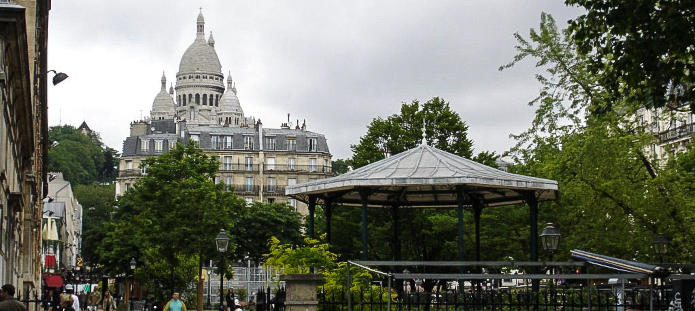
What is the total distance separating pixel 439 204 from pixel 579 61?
→ 25.6 feet

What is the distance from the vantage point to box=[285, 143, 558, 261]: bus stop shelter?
33.9 metres

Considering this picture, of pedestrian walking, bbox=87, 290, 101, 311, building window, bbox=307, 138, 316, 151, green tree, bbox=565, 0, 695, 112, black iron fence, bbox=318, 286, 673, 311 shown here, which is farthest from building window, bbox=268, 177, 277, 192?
green tree, bbox=565, 0, 695, 112

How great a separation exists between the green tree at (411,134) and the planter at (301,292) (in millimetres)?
40836

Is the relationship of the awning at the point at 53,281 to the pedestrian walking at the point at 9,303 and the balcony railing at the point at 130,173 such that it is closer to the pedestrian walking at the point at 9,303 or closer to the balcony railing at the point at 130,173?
the pedestrian walking at the point at 9,303

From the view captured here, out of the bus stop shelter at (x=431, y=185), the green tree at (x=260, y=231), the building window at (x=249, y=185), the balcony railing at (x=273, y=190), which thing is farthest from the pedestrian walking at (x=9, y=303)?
the building window at (x=249, y=185)

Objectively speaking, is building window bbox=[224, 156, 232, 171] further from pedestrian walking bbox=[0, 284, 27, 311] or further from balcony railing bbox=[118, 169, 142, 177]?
pedestrian walking bbox=[0, 284, 27, 311]

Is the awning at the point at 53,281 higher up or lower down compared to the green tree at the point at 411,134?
lower down

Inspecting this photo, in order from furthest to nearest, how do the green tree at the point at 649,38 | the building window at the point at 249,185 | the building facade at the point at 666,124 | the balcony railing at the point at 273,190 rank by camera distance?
the building window at the point at 249,185 → the balcony railing at the point at 273,190 → the building facade at the point at 666,124 → the green tree at the point at 649,38

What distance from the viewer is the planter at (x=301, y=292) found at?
904 inches

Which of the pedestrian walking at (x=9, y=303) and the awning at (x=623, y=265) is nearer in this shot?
the pedestrian walking at (x=9, y=303)

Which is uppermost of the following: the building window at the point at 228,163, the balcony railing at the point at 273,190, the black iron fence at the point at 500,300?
the building window at the point at 228,163

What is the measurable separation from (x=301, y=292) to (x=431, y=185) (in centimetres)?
1292

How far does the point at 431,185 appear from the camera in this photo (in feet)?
116

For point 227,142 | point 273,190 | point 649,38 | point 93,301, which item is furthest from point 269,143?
point 649,38
